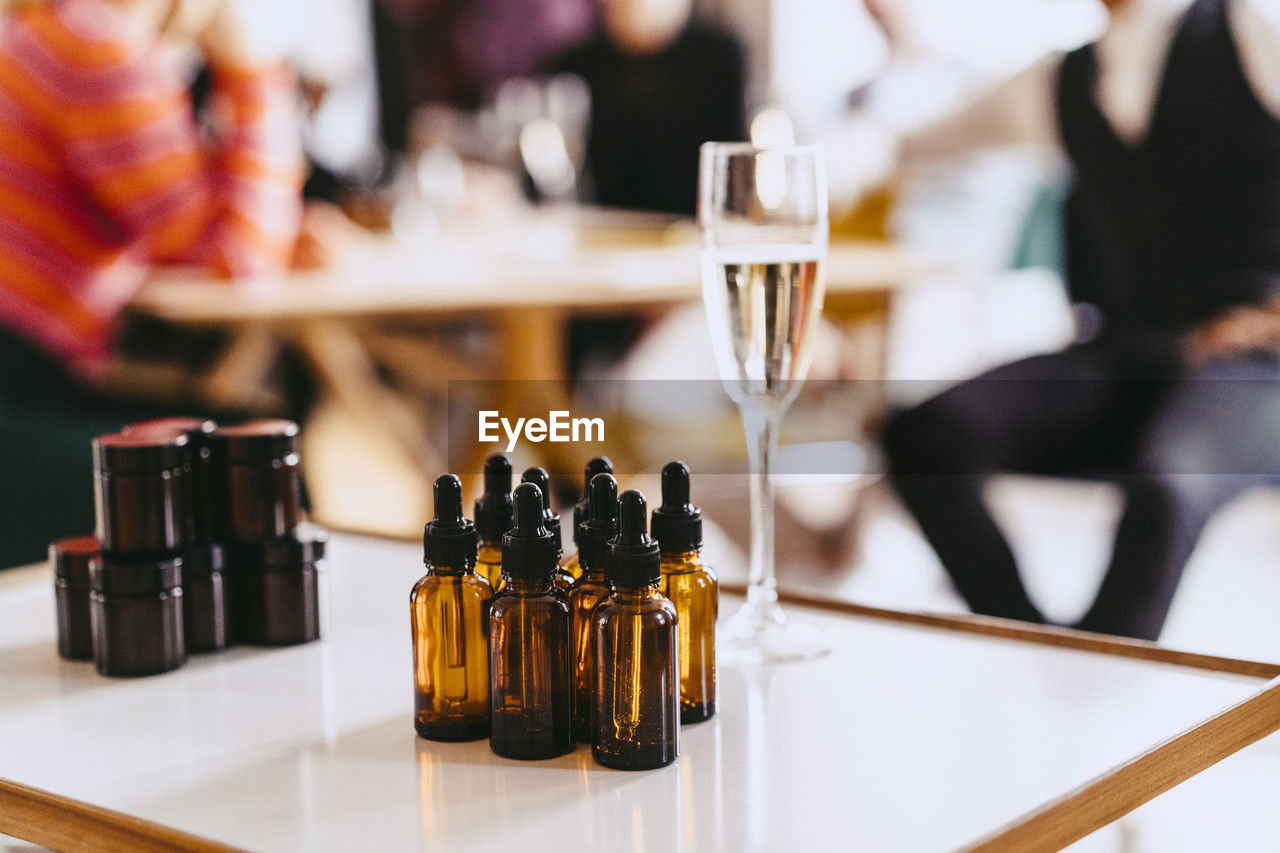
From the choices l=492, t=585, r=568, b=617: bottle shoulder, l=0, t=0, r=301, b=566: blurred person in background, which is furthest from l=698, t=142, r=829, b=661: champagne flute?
l=0, t=0, r=301, b=566: blurred person in background

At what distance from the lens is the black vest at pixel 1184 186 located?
188 cm

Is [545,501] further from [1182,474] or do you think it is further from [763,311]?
[1182,474]

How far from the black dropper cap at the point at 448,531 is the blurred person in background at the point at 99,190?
50.0 inches

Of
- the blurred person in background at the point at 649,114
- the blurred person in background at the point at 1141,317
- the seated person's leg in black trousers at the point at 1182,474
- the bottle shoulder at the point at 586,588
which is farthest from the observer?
the blurred person in background at the point at 649,114

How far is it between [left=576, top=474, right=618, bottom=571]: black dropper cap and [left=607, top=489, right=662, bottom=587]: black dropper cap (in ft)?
0.14

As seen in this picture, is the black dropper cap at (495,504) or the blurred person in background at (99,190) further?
the blurred person in background at (99,190)

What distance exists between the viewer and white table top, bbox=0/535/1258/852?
2.00 feet

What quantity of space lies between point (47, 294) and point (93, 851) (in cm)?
166

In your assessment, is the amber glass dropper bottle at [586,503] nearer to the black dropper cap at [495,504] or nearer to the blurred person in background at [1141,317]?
the black dropper cap at [495,504]

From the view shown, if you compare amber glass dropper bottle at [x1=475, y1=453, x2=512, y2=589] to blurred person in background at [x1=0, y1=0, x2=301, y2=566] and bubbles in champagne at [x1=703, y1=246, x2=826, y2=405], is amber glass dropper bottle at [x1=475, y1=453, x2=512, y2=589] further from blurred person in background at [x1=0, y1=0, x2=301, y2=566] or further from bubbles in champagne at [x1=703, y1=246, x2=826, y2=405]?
blurred person in background at [x1=0, y1=0, x2=301, y2=566]

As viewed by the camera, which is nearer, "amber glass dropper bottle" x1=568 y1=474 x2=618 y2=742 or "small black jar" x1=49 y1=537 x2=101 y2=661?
"amber glass dropper bottle" x1=568 y1=474 x2=618 y2=742

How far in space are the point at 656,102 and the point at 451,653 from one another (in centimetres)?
310

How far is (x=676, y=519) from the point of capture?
0.73 metres

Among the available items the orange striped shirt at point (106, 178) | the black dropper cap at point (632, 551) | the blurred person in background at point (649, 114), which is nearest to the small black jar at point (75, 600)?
the black dropper cap at point (632, 551)
